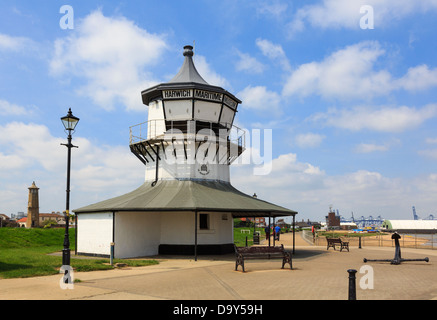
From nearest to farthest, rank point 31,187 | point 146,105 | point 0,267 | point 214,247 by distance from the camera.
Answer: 1. point 0,267
2. point 214,247
3. point 146,105
4. point 31,187

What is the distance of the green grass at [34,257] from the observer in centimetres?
1429

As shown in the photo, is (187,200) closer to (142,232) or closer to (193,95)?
(142,232)

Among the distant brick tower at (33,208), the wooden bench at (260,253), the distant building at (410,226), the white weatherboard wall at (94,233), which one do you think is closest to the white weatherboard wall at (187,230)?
the white weatherboard wall at (94,233)

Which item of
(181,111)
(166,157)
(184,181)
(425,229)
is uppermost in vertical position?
(181,111)

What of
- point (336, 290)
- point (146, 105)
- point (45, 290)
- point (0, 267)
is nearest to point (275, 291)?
point (336, 290)

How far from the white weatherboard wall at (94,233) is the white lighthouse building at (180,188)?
0.05 meters

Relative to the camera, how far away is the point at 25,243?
96.5 feet

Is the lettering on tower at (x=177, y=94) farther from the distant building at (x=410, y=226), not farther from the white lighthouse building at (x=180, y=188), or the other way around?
the distant building at (x=410, y=226)

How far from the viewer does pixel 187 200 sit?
20703 mm

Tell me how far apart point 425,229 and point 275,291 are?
172m

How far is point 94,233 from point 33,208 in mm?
38338

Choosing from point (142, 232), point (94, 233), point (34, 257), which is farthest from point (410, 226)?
point (34, 257)
